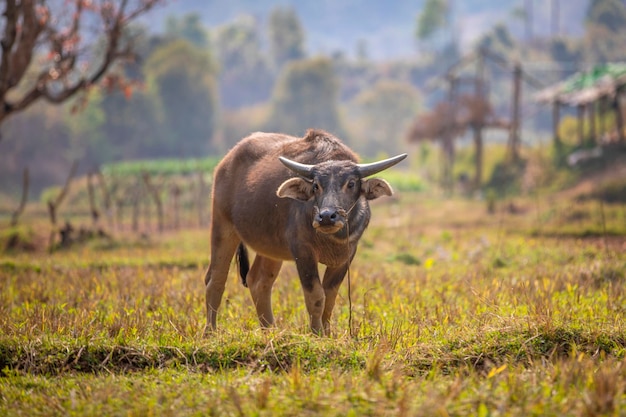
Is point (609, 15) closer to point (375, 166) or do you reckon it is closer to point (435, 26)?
point (435, 26)

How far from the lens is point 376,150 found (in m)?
74.3

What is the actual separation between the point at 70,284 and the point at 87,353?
123 inches

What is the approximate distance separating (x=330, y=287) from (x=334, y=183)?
833 millimetres

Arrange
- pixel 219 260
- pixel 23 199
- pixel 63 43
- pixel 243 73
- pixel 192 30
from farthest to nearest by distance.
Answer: pixel 192 30
pixel 243 73
pixel 23 199
pixel 63 43
pixel 219 260

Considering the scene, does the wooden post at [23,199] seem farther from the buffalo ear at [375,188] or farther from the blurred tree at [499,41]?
the blurred tree at [499,41]

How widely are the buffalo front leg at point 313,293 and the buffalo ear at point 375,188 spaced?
0.67m

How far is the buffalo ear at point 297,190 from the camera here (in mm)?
5938

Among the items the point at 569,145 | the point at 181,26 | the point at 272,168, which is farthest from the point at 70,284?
the point at 181,26

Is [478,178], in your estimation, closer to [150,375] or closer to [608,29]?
[150,375]

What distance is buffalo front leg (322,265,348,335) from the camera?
6.07 m

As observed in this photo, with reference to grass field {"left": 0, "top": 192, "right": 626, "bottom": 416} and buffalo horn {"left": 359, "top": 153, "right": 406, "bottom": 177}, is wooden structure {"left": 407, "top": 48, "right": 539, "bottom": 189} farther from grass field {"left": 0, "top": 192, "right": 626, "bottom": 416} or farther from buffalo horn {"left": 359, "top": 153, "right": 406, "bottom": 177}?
buffalo horn {"left": 359, "top": 153, "right": 406, "bottom": 177}

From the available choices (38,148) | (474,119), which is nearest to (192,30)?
(38,148)

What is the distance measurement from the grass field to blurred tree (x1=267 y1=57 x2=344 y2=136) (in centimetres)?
5725

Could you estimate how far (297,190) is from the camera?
596 centimetres
